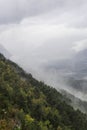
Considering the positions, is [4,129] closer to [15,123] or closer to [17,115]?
[15,123]

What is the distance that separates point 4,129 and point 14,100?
213 feet

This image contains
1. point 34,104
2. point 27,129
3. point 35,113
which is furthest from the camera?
point 34,104

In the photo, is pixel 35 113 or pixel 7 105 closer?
pixel 7 105

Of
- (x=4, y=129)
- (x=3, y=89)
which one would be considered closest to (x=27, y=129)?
(x=4, y=129)

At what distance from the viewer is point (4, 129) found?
8625 centimetres

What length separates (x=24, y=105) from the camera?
15350cm

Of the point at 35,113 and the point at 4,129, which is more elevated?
the point at 35,113

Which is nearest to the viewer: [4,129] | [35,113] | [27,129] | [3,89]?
[4,129]

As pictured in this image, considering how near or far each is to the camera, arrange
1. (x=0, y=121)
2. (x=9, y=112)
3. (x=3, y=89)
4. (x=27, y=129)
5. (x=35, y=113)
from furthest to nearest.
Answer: (x=35, y=113), (x=3, y=89), (x=9, y=112), (x=27, y=129), (x=0, y=121)

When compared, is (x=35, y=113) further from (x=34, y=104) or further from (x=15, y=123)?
(x=15, y=123)

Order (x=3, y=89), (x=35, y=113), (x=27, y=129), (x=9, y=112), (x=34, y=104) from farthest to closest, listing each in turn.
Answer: (x=34, y=104) < (x=35, y=113) < (x=3, y=89) < (x=9, y=112) < (x=27, y=129)

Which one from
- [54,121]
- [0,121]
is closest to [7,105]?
[0,121]

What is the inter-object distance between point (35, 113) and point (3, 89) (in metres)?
22.2

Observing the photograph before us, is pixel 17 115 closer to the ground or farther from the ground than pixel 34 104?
closer to the ground
